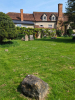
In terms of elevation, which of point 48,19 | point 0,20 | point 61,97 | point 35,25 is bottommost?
point 61,97

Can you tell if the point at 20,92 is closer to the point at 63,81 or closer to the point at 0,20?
the point at 63,81

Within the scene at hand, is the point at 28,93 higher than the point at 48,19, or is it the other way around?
the point at 48,19

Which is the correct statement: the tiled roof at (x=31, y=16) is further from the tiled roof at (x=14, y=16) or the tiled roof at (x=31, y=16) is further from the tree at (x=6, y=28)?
the tree at (x=6, y=28)

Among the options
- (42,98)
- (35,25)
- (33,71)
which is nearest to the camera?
(42,98)

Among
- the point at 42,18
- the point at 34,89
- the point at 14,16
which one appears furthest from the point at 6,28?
the point at 42,18

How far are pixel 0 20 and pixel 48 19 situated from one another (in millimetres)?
27380

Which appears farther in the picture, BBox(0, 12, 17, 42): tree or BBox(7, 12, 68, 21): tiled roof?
BBox(7, 12, 68, 21): tiled roof

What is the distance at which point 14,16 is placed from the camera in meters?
34.1

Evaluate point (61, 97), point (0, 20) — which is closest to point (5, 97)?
point (61, 97)

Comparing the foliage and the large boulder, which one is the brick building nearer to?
the foliage

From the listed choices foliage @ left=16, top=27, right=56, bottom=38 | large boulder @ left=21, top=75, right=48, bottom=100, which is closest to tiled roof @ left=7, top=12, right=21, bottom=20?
foliage @ left=16, top=27, right=56, bottom=38

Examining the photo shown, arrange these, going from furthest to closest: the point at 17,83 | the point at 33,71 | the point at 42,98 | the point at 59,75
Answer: the point at 33,71 → the point at 59,75 → the point at 17,83 → the point at 42,98

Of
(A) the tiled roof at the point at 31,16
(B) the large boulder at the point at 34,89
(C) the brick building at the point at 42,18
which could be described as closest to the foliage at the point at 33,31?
(C) the brick building at the point at 42,18

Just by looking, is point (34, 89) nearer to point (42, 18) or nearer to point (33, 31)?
point (33, 31)
